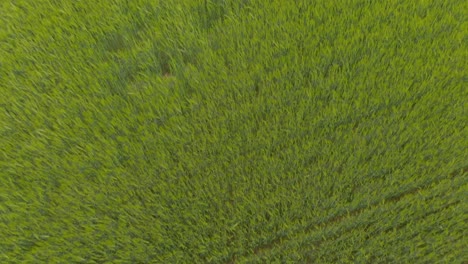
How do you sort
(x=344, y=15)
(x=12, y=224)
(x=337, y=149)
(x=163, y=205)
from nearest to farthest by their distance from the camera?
(x=12, y=224)
(x=163, y=205)
(x=337, y=149)
(x=344, y=15)

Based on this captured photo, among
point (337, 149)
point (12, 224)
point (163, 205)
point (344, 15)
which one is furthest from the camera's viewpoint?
point (344, 15)

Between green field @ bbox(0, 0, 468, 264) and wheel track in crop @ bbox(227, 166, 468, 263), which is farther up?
green field @ bbox(0, 0, 468, 264)

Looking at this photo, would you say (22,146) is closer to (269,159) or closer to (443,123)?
(269,159)

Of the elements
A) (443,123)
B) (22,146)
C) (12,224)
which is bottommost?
(443,123)

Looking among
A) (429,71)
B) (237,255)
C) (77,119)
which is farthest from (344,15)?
(77,119)

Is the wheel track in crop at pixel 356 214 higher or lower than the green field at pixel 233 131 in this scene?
lower

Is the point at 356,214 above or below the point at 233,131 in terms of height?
below

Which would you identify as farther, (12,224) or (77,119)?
(77,119)

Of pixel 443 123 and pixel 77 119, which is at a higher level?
pixel 77 119
